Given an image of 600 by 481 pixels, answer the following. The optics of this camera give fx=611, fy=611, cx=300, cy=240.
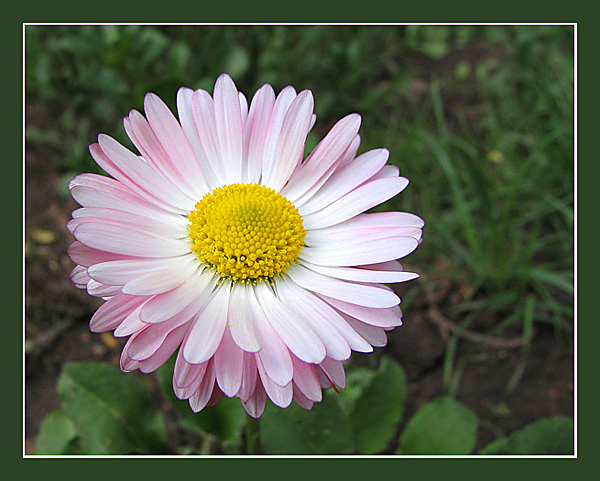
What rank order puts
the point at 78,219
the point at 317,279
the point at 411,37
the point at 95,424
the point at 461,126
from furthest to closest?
1. the point at 411,37
2. the point at 461,126
3. the point at 95,424
4. the point at 317,279
5. the point at 78,219

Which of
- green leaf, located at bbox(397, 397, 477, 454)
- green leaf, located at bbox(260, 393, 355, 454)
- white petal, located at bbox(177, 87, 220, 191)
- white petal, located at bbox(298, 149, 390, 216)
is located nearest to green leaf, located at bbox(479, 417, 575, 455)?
green leaf, located at bbox(397, 397, 477, 454)

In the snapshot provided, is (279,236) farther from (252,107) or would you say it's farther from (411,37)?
(411,37)

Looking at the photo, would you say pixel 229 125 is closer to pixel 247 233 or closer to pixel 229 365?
pixel 247 233

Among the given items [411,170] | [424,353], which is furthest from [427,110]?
[424,353]

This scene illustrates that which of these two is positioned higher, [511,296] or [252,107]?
[252,107]

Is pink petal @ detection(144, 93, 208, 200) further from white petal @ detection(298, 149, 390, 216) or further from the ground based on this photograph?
the ground

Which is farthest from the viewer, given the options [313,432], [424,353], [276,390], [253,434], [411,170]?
[411,170]
